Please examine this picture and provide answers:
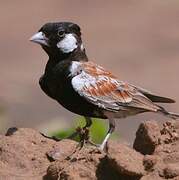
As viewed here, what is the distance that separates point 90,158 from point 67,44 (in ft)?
6.40

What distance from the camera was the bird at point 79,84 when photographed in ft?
31.1

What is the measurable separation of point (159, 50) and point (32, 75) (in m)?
2.90

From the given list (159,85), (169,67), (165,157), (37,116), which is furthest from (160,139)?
(169,67)

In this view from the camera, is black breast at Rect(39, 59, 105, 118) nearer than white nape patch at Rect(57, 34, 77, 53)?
Yes

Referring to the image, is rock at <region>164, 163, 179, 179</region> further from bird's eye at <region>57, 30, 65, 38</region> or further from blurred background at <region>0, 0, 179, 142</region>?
blurred background at <region>0, 0, 179, 142</region>

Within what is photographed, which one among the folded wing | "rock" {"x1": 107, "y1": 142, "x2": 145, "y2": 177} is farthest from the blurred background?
"rock" {"x1": 107, "y1": 142, "x2": 145, "y2": 177}

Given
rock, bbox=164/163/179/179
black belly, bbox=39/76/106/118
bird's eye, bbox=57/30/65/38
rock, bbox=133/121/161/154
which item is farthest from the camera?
bird's eye, bbox=57/30/65/38

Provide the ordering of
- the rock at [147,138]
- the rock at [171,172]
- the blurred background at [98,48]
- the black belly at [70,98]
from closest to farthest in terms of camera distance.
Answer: the rock at [171,172] < the rock at [147,138] < the black belly at [70,98] < the blurred background at [98,48]

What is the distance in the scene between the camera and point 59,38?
9648mm

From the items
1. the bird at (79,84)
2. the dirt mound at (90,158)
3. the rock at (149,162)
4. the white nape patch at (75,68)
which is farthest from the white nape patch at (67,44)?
the rock at (149,162)

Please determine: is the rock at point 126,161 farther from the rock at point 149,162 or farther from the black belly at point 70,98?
the black belly at point 70,98

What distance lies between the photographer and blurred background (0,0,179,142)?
19172 millimetres

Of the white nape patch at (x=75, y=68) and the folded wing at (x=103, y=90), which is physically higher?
the white nape patch at (x=75, y=68)

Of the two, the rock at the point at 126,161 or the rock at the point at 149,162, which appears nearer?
the rock at the point at 126,161
